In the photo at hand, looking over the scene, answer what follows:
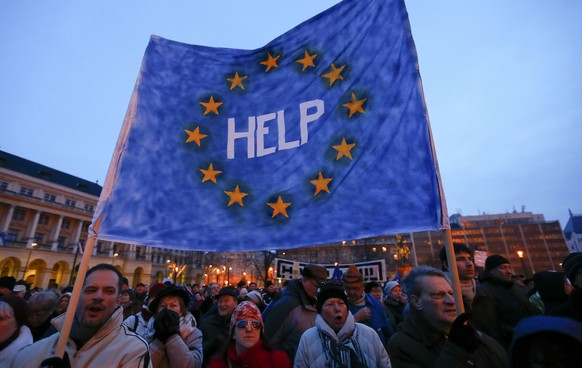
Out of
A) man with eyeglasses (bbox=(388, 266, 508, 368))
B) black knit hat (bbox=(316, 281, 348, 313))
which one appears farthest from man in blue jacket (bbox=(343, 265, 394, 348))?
man with eyeglasses (bbox=(388, 266, 508, 368))

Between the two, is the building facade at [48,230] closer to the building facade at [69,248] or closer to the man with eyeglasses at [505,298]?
the building facade at [69,248]

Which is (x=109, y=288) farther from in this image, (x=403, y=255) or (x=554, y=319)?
(x=403, y=255)

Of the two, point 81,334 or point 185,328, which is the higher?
point 81,334

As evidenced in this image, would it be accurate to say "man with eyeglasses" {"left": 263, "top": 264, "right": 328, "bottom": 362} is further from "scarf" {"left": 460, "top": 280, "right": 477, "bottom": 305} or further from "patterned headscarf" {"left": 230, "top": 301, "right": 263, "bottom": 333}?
"scarf" {"left": 460, "top": 280, "right": 477, "bottom": 305}

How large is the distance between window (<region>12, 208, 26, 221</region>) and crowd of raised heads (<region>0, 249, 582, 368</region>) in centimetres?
6251

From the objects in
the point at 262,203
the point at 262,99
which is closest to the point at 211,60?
the point at 262,99

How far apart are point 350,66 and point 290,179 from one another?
1670 millimetres

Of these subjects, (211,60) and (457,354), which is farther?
(211,60)

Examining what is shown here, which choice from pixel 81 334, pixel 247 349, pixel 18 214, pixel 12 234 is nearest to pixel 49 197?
pixel 18 214

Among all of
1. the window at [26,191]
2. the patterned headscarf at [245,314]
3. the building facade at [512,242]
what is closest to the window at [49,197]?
the window at [26,191]

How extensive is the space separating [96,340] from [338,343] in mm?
2288

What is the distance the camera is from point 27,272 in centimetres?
4753

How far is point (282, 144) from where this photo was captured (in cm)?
395

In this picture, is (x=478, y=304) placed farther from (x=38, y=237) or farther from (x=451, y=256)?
(x=38, y=237)
